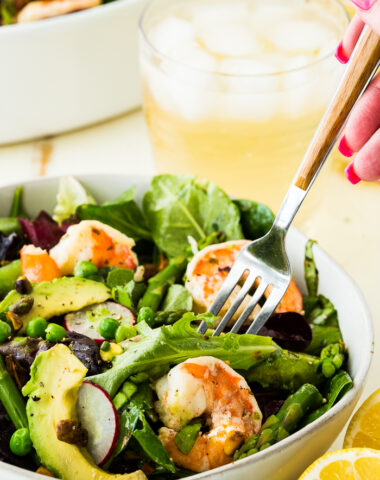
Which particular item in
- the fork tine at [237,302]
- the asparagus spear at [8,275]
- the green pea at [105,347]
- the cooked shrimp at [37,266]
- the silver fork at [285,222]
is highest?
the silver fork at [285,222]

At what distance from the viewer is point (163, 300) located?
5.56ft

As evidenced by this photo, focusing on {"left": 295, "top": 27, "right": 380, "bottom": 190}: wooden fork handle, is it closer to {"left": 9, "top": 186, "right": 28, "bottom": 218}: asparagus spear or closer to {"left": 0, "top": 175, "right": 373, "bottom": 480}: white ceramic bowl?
{"left": 0, "top": 175, "right": 373, "bottom": 480}: white ceramic bowl

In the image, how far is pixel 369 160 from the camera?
1603mm

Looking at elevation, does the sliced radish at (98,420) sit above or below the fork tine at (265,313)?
below

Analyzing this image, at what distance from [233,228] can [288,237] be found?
15 centimetres

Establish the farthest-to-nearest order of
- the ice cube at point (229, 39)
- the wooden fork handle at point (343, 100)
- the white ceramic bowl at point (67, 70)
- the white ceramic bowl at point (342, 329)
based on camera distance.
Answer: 1. the white ceramic bowl at point (67, 70)
2. the ice cube at point (229, 39)
3. the wooden fork handle at point (343, 100)
4. the white ceramic bowl at point (342, 329)

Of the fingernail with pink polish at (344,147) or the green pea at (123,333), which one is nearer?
the green pea at (123,333)

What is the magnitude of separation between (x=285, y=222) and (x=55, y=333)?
0.57 m

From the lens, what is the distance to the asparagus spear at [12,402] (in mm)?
1373

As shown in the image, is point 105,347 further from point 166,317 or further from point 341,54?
point 341,54

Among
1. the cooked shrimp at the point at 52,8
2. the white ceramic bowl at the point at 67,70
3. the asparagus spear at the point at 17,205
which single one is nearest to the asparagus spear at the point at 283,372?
the asparagus spear at the point at 17,205

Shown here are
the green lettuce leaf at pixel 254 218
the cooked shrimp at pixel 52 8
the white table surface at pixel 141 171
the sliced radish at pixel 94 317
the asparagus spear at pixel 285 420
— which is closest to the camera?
the asparagus spear at pixel 285 420

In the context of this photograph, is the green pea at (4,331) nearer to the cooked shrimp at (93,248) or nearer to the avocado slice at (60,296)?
the avocado slice at (60,296)

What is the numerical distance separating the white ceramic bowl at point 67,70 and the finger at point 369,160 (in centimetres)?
126
